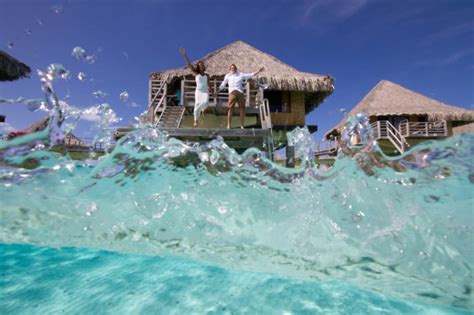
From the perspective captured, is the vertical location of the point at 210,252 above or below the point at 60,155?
below

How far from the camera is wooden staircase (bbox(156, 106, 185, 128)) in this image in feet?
36.0

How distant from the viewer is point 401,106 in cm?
2081

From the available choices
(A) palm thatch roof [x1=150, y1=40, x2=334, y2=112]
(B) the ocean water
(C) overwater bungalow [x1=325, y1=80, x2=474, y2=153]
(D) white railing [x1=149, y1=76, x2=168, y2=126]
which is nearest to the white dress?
(B) the ocean water

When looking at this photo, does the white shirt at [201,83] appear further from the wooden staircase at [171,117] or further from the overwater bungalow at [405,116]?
the overwater bungalow at [405,116]

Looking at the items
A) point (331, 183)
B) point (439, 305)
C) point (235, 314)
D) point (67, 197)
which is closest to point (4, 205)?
point (67, 197)

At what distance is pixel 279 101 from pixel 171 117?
6566mm

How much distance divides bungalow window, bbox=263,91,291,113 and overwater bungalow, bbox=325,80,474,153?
5.51 metres

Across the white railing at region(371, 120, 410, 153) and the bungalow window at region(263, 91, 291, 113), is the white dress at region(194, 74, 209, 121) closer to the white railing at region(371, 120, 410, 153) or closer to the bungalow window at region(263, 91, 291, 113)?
the bungalow window at region(263, 91, 291, 113)

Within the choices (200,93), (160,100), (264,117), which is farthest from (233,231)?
(160,100)

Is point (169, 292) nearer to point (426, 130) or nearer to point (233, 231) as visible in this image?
point (233, 231)

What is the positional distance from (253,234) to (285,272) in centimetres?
57

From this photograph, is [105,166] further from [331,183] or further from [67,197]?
[331,183]

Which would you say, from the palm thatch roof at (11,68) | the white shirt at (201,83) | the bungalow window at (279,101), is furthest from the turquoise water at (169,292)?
the bungalow window at (279,101)

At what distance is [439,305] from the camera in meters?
2.08
